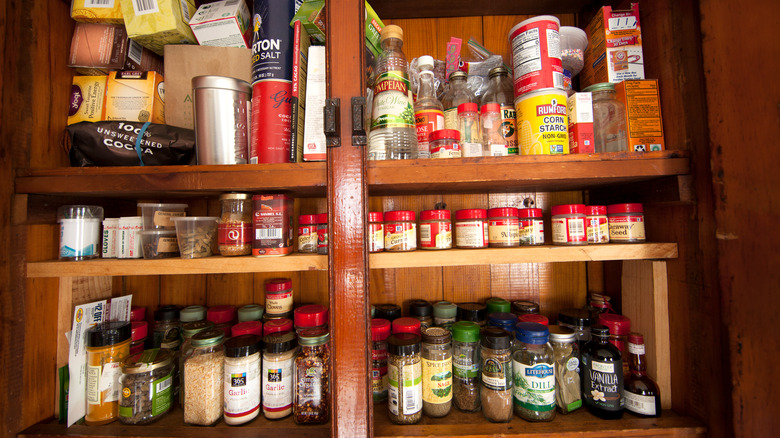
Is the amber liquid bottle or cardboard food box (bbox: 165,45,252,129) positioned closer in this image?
the amber liquid bottle

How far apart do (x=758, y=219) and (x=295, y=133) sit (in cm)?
97

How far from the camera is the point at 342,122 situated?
627 mm

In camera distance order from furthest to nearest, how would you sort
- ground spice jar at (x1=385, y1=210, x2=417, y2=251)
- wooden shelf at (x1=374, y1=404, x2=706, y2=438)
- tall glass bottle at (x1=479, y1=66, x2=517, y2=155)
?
tall glass bottle at (x1=479, y1=66, x2=517, y2=155) → ground spice jar at (x1=385, y1=210, x2=417, y2=251) → wooden shelf at (x1=374, y1=404, x2=706, y2=438)

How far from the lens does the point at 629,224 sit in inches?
28.3

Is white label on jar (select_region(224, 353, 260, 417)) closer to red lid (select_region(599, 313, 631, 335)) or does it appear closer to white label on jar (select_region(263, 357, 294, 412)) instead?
white label on jar (select_region(263, 357, 294, 412))

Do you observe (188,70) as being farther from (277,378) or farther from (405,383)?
(405,383)

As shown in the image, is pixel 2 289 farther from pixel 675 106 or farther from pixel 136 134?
pixel 675 106

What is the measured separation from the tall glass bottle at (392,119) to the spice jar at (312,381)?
0.48 metres

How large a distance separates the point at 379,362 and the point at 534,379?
0.37 meters

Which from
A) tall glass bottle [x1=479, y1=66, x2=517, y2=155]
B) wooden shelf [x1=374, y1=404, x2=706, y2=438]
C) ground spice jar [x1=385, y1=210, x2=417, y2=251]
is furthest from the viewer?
tall glass bottle [x1=479, y1=66, x2=517, y2=155]

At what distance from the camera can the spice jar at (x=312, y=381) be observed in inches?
26.4

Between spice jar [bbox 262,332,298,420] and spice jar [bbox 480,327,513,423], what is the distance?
0.47 meters

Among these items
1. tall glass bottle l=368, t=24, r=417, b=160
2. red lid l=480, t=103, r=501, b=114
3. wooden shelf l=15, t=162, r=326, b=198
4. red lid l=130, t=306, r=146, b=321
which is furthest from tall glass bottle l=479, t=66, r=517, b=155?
red lid l=130, t=306, r=146, b=321

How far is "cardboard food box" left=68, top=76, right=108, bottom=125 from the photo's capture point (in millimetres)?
781
